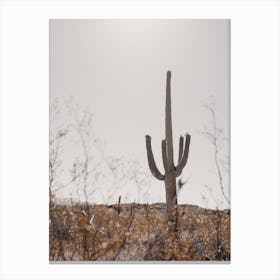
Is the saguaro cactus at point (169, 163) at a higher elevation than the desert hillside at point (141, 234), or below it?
higher

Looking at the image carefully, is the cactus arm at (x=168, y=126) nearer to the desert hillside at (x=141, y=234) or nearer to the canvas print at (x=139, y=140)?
the canvas print at (x=139, y=140)

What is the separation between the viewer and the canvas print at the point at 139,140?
2814mm

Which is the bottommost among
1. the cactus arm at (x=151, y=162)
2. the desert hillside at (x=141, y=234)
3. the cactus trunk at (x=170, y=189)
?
the desert hillside at (x=141, y=234)

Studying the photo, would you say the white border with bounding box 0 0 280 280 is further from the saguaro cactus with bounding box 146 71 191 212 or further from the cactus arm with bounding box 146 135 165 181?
the cactus arm with bounding box 146 135 165 181

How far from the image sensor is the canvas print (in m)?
2.81

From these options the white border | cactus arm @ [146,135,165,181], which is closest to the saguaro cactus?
cactus arm @ [146,135,165,181]

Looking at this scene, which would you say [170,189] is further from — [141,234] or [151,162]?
[141,234]
